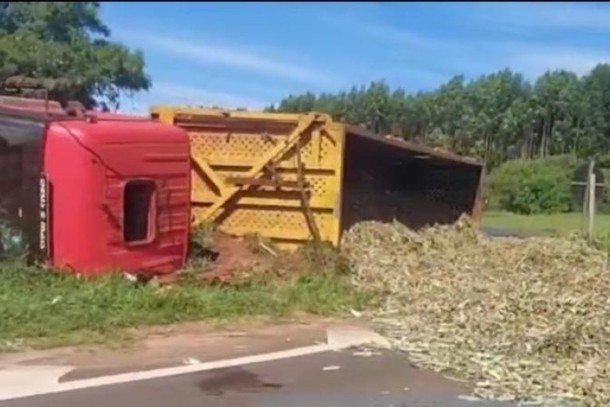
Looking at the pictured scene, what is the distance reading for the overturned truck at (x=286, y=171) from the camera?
1290 cm

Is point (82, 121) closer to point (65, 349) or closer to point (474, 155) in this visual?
point (65, 349)

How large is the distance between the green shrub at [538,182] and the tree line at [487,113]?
32 centimetres

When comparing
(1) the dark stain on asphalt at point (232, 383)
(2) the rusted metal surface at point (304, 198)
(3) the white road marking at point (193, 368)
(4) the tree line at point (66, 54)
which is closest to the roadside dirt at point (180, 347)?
(3) the white road marking at point (193, 368)

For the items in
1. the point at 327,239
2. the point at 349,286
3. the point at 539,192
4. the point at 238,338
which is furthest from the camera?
the point at 539,192

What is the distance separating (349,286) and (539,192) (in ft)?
33.4

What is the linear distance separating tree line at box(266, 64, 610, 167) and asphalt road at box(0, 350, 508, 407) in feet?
26.0

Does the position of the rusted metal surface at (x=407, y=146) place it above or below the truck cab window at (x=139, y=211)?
above

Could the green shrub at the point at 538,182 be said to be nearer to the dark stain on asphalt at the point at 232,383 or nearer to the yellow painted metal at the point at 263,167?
the yellow painted metal at the point at 263,167

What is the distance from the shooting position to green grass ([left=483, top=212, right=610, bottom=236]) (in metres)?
14.9

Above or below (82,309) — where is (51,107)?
above

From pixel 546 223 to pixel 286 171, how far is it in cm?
721

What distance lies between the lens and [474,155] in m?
17.3

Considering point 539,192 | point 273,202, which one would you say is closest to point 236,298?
point 273,202

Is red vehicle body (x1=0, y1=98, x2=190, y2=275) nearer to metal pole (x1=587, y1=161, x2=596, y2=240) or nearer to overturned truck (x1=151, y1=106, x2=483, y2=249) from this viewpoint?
overturned truck (x1=151, y1=106, x2=483, y2=249)
